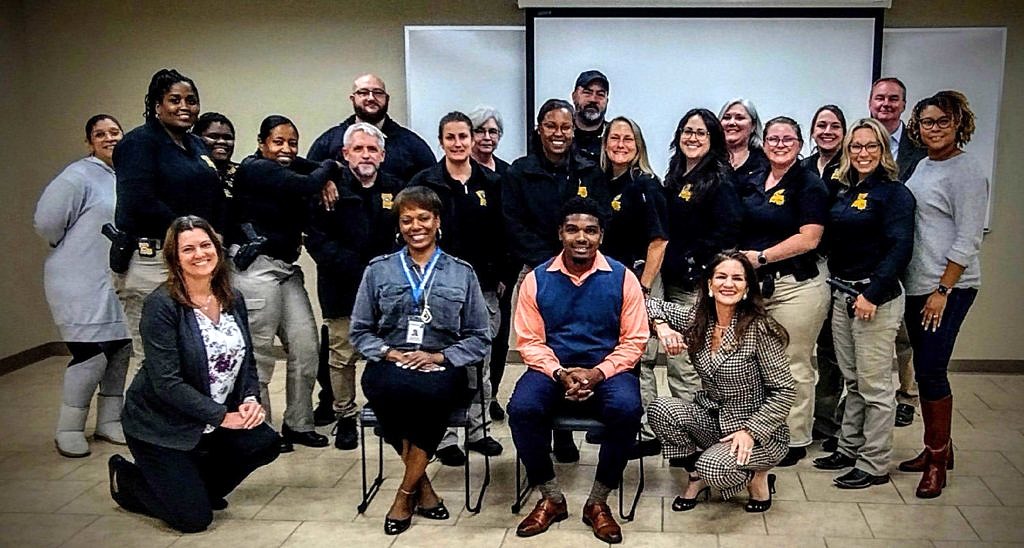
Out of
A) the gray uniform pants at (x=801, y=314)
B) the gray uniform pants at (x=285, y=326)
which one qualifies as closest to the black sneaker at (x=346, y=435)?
the gray uniform pants at (x=285, y=326)

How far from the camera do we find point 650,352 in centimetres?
390

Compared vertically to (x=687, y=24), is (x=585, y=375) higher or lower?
lower

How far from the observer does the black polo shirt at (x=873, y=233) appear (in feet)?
11.0

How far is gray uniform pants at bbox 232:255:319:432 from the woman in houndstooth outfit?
61.6 inches

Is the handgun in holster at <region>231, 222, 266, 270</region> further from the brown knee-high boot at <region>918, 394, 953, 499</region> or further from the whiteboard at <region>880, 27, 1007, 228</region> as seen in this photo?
the whiteboard at <region>880, 27, 1007, 228</region>

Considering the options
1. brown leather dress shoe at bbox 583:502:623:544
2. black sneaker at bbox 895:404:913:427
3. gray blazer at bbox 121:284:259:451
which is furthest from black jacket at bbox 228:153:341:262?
black sneaker at bbox 895:404:913:427

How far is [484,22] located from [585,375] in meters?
2.86

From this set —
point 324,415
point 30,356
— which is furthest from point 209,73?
point 324,415

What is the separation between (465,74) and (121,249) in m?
2.41

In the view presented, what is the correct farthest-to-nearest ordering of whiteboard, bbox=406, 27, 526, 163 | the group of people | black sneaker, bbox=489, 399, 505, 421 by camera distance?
whiteboard, bbox=406, 27, 526, 163, black sneaker, bbox=489, 399, 505, 421, the group of people

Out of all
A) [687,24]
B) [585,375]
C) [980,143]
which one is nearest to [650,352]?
[585,375]

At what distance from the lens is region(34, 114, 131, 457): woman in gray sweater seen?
3973 mm

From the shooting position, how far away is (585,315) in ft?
10.7

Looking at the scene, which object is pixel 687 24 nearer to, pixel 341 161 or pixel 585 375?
pixel 341 161
